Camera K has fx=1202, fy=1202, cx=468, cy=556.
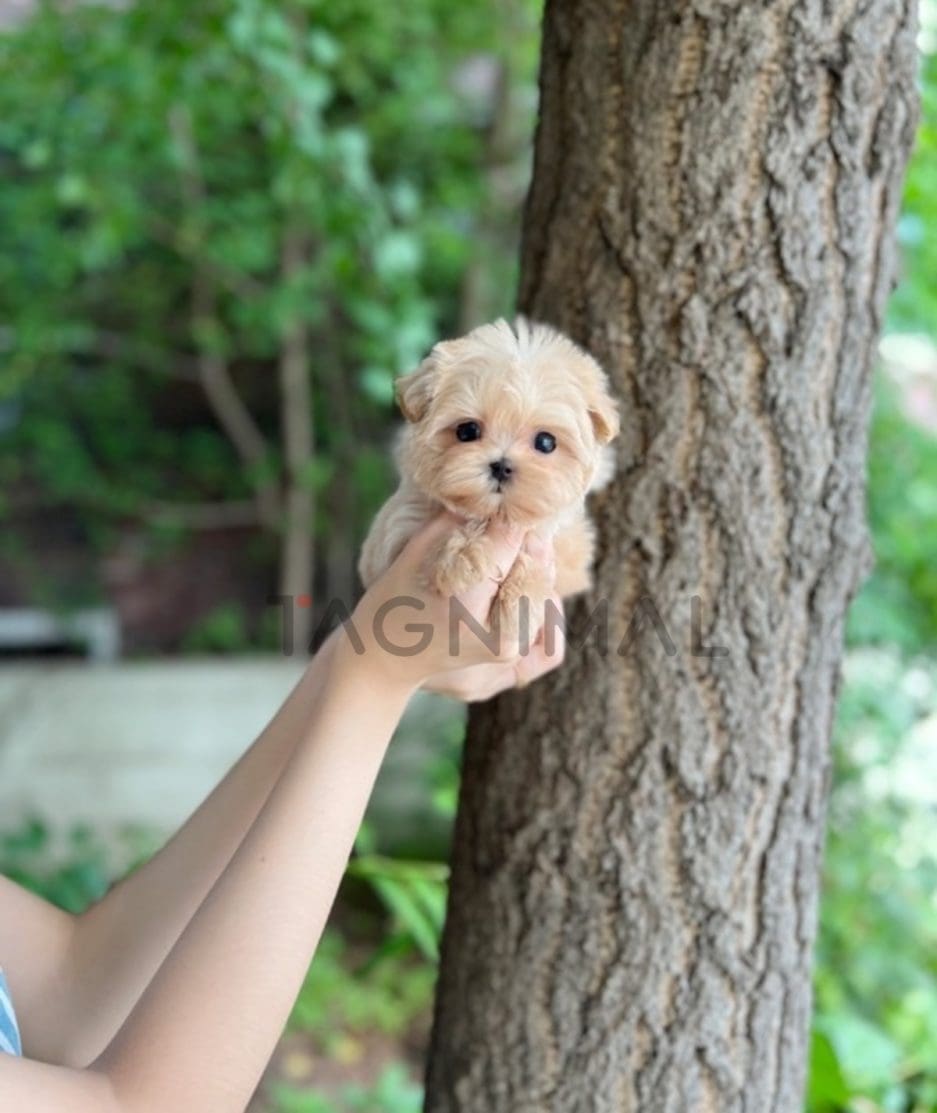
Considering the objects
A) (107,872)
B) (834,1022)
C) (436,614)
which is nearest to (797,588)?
(436,614)

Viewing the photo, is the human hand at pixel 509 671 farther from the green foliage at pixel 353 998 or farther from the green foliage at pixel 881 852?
the green foliage at pixel 353 998

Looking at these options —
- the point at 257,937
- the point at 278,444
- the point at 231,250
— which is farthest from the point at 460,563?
the point at 278,444

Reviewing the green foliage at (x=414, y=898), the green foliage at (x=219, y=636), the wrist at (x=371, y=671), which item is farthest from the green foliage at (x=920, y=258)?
the green foliage at (x=219, y=636)

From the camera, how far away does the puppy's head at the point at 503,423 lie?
1070 millimetres

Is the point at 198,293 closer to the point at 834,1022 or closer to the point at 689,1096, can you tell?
the point at 834,1022

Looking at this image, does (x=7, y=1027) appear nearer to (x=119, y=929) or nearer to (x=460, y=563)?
(x=119, y=929)

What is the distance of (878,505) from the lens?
3861 millimetres

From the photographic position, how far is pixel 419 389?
1.11 metres

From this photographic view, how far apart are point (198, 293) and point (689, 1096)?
4.93 meters

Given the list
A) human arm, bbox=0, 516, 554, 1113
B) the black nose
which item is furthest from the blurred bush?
human arm, bbox=0, 516, 554, 1113

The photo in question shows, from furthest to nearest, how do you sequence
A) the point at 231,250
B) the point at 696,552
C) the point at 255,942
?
the point at 231,250 → the point at 696,552 → the point at 255,942

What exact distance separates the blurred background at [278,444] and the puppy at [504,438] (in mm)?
1085

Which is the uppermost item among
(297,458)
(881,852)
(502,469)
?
(502,469)

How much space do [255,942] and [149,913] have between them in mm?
386
